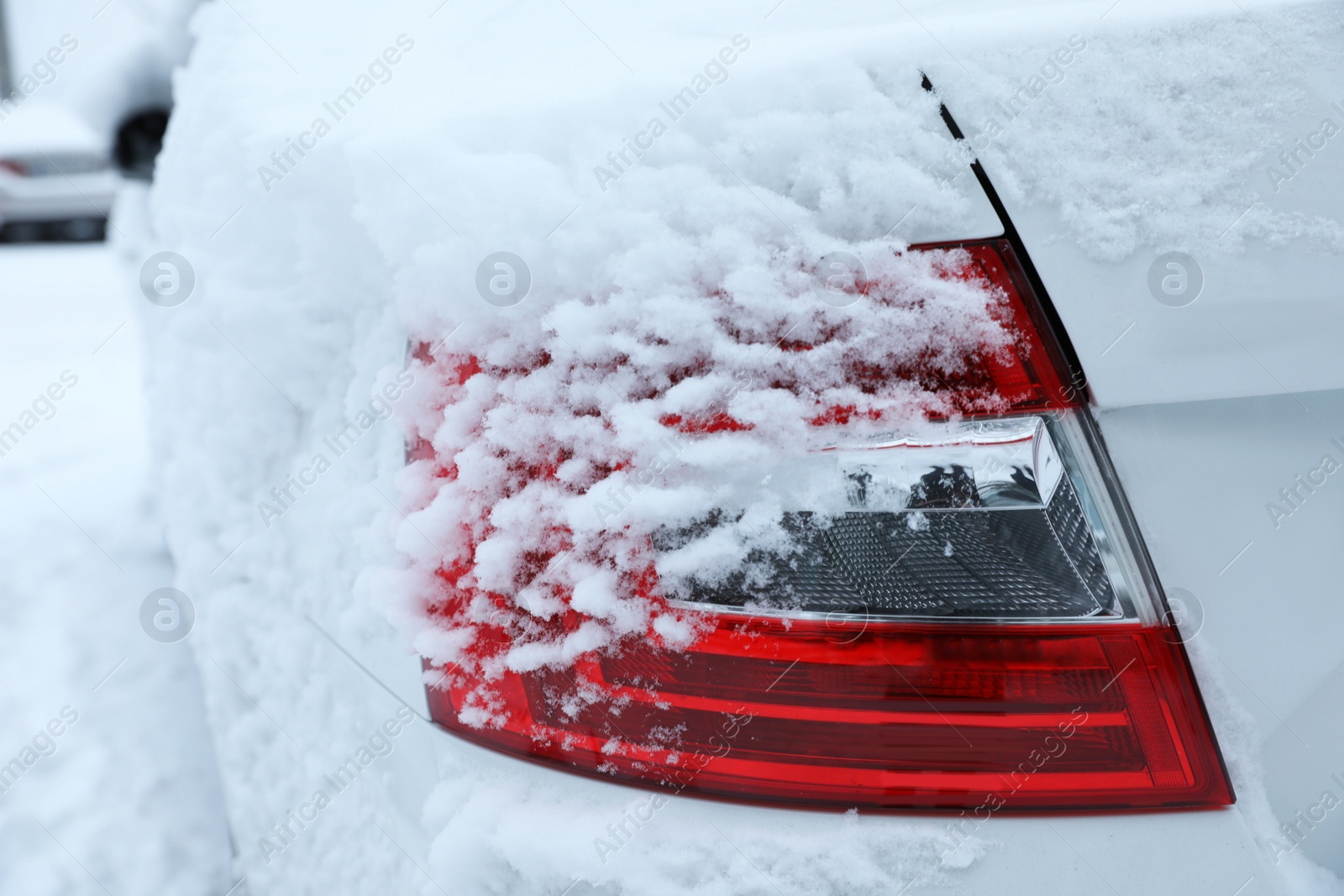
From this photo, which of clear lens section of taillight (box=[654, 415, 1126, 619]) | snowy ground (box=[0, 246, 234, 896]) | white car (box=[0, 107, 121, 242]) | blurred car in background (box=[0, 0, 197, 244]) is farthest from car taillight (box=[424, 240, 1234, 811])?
white car (box=[0, 107, 121, 242])

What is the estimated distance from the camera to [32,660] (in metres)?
2.08

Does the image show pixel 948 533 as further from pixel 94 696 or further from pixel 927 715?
pixel 94 696

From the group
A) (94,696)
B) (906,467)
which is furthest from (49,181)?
→ (906,467)

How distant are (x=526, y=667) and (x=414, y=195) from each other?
0.65 metres

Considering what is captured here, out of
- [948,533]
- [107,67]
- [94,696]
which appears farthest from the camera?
[107,67]

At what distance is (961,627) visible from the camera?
903mm

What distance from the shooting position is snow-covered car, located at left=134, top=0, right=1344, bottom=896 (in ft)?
2.96

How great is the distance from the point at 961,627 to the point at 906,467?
0.19 m

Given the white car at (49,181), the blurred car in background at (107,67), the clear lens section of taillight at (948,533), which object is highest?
the clear lens section of taillight at (948,533)

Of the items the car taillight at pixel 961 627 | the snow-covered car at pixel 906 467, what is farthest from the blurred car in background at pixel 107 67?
the car taillight at pixel 961 627

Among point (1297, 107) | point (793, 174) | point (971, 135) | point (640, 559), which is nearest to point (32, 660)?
point (640, 559)

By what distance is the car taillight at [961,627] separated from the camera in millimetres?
884

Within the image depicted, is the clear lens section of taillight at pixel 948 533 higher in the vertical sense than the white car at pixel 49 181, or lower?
higher

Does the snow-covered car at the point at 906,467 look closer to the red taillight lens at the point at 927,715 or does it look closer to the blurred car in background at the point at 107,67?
the red taillight lens at the point at 927,715
